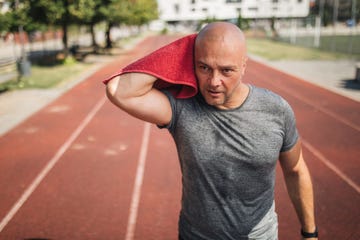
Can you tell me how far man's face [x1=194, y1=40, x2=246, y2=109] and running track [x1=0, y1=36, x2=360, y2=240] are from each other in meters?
3.33

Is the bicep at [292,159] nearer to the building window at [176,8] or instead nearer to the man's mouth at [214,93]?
the man's mouth at [214,93]

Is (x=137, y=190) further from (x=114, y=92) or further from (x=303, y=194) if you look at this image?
(x=114, y=92)

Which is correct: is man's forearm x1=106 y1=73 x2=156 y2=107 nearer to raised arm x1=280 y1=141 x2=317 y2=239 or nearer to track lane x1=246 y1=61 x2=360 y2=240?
raised arm x1=280 y1=141 x2=317 y2=239

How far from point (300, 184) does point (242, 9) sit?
85869mm

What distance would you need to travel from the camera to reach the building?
264ft

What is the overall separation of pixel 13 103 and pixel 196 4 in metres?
86.1

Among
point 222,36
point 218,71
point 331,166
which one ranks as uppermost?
point 222,36

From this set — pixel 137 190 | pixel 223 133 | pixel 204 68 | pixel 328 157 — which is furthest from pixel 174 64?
pixel 328 157

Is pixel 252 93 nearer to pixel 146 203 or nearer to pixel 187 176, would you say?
pixel 187 176

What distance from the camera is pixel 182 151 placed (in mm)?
1681

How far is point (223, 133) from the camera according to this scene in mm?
1598

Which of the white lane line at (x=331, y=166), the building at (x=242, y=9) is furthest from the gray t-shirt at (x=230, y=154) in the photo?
the building at (x=242, y=9)

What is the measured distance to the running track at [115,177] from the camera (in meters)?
4.73

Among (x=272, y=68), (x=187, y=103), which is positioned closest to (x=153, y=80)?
(x=187, y=103)
